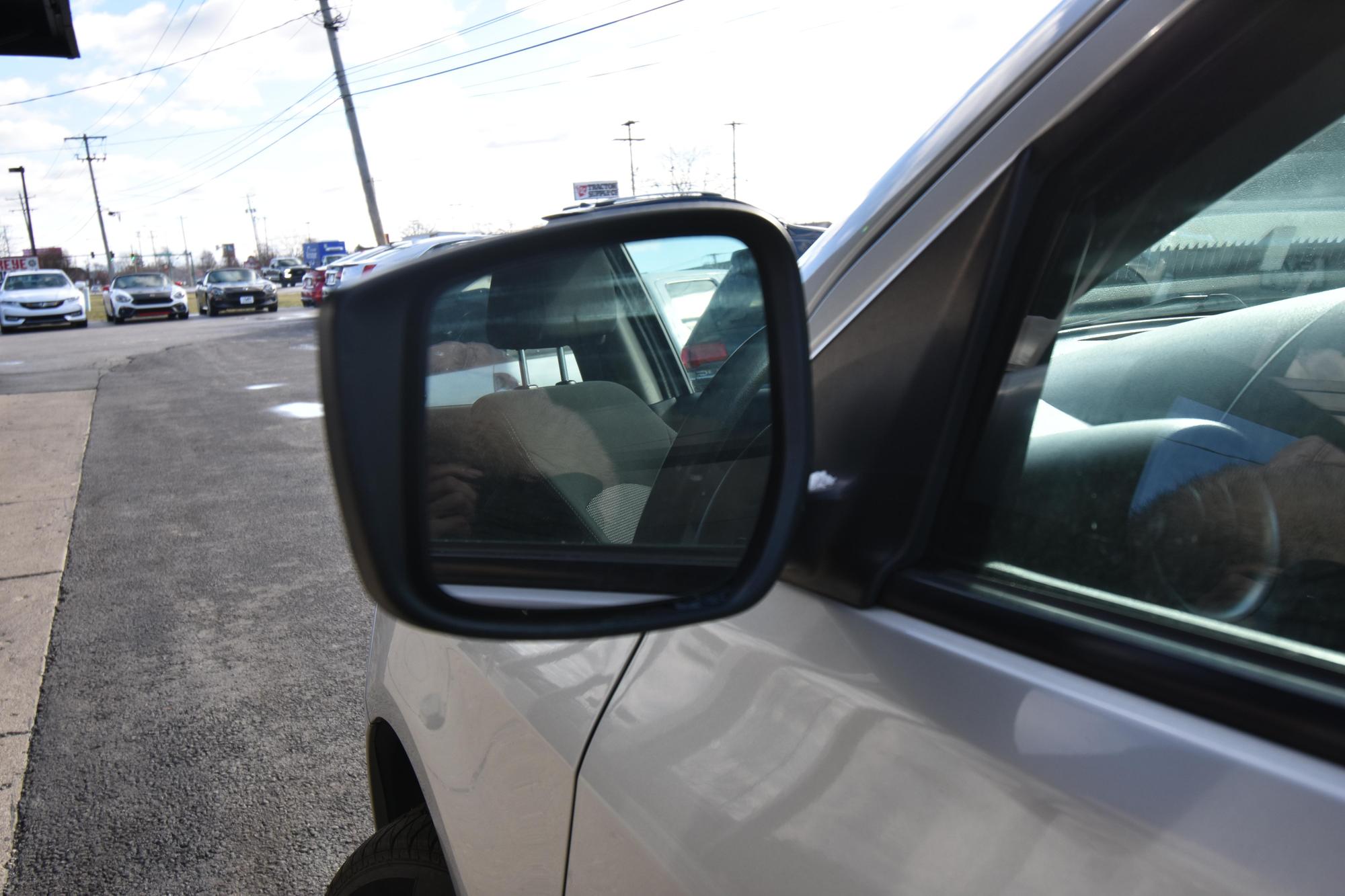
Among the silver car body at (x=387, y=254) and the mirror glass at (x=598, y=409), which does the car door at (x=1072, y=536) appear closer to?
the mirror glass at (x=598, y=409)

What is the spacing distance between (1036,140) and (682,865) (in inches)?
31.9

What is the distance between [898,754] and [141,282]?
38.7 meters

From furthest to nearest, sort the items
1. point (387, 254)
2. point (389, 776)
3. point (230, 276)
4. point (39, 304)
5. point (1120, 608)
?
1. point (230, 276)
2. point (39, 304)
3. point (387, 254)
4. point (389, 776)
5. point (1120, 608)

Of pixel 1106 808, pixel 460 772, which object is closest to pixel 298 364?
pixel 460 772

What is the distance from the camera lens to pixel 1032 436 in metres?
1.01

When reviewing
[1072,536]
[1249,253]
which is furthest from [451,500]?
[1249,253]

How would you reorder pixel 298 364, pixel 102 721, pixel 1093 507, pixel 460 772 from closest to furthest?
1. pixel 1093 507
2. pixel 460 772
3. pixel 102 721
4. pixel 298 364

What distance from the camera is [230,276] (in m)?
36.6

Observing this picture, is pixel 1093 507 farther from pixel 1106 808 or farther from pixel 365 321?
pixel 365 321

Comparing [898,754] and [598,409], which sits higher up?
[598,409]

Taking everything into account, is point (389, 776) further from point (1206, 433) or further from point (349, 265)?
point (349, 265)

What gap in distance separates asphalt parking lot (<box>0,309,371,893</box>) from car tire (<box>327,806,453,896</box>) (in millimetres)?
1124

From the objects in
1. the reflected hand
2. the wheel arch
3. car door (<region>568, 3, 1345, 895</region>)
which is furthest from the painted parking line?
car door (<region>568, 3, 1345, 895</region>)

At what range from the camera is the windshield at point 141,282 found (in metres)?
33.9
